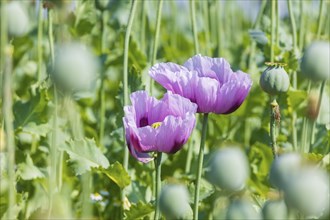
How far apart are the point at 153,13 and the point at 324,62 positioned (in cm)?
177

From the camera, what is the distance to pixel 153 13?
237 cm

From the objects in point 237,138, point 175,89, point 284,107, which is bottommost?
point 237,138

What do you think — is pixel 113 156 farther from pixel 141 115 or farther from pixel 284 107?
pixel 141 115

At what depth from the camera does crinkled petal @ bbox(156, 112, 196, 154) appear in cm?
78

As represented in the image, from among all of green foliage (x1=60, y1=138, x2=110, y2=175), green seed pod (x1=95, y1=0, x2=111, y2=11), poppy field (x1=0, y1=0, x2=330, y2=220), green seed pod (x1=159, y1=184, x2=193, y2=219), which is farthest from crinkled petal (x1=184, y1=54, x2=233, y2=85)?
green seed pod (x1=95, y1=0, x2=111, y2=11)

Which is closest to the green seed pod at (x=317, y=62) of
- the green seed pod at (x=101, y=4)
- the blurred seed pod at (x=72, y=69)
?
the blurred seed pod at (x=72, y=69)

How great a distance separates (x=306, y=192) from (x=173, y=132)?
0.36m

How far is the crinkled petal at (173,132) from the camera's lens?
0.78 metres

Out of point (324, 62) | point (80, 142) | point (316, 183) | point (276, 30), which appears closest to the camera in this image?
point (316, 183)

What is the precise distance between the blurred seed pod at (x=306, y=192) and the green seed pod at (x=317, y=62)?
0.19m

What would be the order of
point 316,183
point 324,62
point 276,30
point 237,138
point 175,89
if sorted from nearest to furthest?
point 316,183
point 324,62
point 175,89
point 276,30
point 237,138

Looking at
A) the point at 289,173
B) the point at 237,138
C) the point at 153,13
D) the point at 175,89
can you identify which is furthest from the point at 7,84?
the point at 153,13

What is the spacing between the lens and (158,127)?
0.80 meters

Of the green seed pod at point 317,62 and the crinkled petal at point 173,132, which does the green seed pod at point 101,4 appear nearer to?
the crinkled petal at point 173,132
